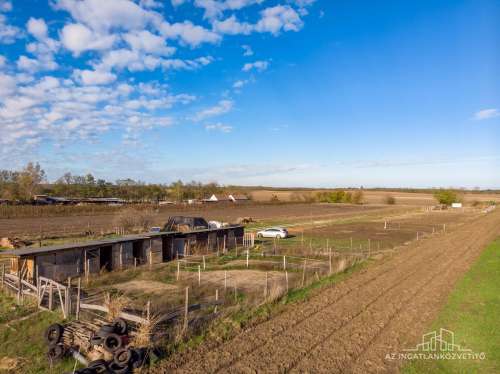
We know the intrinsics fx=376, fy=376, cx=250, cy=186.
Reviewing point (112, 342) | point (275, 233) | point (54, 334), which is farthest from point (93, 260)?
point (275, 233)

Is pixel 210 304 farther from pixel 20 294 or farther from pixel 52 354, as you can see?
pixel 20 294

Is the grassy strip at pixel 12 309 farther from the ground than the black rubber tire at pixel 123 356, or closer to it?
closer to it

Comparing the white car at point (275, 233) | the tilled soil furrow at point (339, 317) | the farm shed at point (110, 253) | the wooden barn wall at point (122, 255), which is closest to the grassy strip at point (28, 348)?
the farm shed at point (110, 253)

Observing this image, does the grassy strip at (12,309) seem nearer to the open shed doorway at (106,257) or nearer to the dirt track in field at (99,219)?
the open shed doorway at (106,257)

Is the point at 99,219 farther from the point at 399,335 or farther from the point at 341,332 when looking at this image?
the point at 399,335

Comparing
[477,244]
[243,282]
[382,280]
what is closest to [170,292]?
[243,282]

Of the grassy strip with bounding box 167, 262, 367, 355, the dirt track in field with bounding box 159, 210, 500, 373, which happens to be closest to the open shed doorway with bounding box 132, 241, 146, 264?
the grassy strip with bounding box 167, 262, 367, 355

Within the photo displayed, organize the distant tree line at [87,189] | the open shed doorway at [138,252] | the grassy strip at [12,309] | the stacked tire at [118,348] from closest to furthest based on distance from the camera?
the stacked tire at [118,348] → the grassy strip at [12,309] → the open shed doorway at [138,252] → the distant tree line at [87,189]
